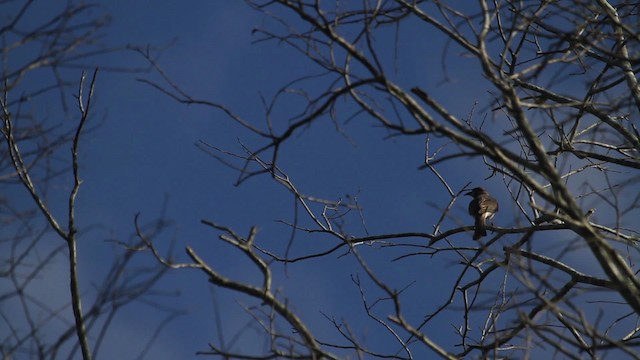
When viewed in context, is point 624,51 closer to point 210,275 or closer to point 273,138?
point 273,138

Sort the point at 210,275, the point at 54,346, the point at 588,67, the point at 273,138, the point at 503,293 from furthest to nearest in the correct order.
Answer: the point at 588,67 < the point at 503,293 < the point at 273,138 < the point at 210,275 < the point at 54,346

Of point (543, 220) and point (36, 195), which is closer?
point (36, 195)

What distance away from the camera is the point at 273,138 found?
3678 millimetres

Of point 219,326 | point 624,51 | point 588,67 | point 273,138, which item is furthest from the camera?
point 624,51

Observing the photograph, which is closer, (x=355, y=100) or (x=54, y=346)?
(x=54, y=346)

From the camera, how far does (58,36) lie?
350cm

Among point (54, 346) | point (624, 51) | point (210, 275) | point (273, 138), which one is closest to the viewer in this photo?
point (54, 346)

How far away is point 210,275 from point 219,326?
294 mm

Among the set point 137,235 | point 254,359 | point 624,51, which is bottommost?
point 254,359

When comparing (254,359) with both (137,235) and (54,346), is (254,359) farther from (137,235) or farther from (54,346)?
(54,346)

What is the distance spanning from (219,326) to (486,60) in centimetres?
151

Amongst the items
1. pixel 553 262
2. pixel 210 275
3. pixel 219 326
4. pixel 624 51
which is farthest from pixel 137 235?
pixel 624 51

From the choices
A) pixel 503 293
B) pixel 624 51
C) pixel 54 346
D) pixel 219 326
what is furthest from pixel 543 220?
pixel 54 346

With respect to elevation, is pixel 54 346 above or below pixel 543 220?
below
